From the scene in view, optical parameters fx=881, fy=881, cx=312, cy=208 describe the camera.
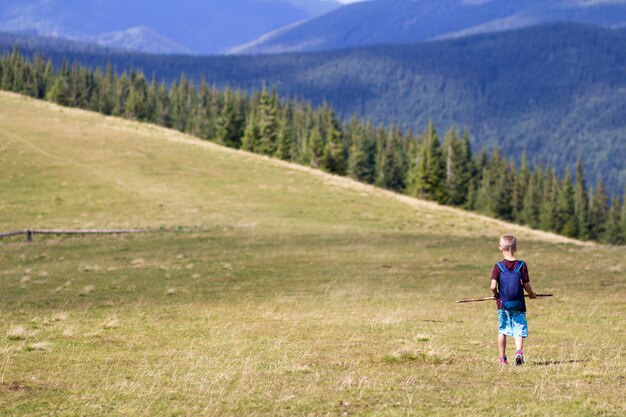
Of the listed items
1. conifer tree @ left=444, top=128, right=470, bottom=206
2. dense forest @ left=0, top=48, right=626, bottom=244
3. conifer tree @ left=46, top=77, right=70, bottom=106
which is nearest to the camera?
dense forest @ left=0, top=48, right=626, bottom=244

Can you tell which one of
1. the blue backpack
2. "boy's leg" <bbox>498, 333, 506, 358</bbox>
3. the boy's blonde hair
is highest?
the boy's blonde hair

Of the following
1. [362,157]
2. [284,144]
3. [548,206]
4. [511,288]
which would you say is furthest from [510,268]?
[362,157]

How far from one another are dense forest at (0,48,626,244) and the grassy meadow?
236 feet

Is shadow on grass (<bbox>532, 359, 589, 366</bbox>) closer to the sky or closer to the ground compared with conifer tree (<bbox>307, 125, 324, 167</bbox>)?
closer to the sky

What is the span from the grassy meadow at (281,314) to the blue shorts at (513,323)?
599 mm

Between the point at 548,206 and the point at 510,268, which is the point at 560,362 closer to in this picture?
the point at 510,268

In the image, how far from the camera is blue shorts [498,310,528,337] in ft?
46.8

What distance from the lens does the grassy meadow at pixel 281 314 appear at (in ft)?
40.6

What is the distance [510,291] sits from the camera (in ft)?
45.9

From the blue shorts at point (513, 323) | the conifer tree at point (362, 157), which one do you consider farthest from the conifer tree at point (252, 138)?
the blue shorts at point (513, 323)

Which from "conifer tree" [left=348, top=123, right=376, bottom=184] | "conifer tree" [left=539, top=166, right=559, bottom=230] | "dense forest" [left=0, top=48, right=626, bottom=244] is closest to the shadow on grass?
"dense forest" [left=0, top=48, right=626, bottom=244]

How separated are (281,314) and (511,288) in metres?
10.1

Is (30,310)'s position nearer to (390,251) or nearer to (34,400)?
(34,400)

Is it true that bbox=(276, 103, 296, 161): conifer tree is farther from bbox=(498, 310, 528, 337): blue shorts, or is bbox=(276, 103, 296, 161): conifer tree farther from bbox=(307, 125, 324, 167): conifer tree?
bbox=(498, 310, 528, 337): blue shorts
